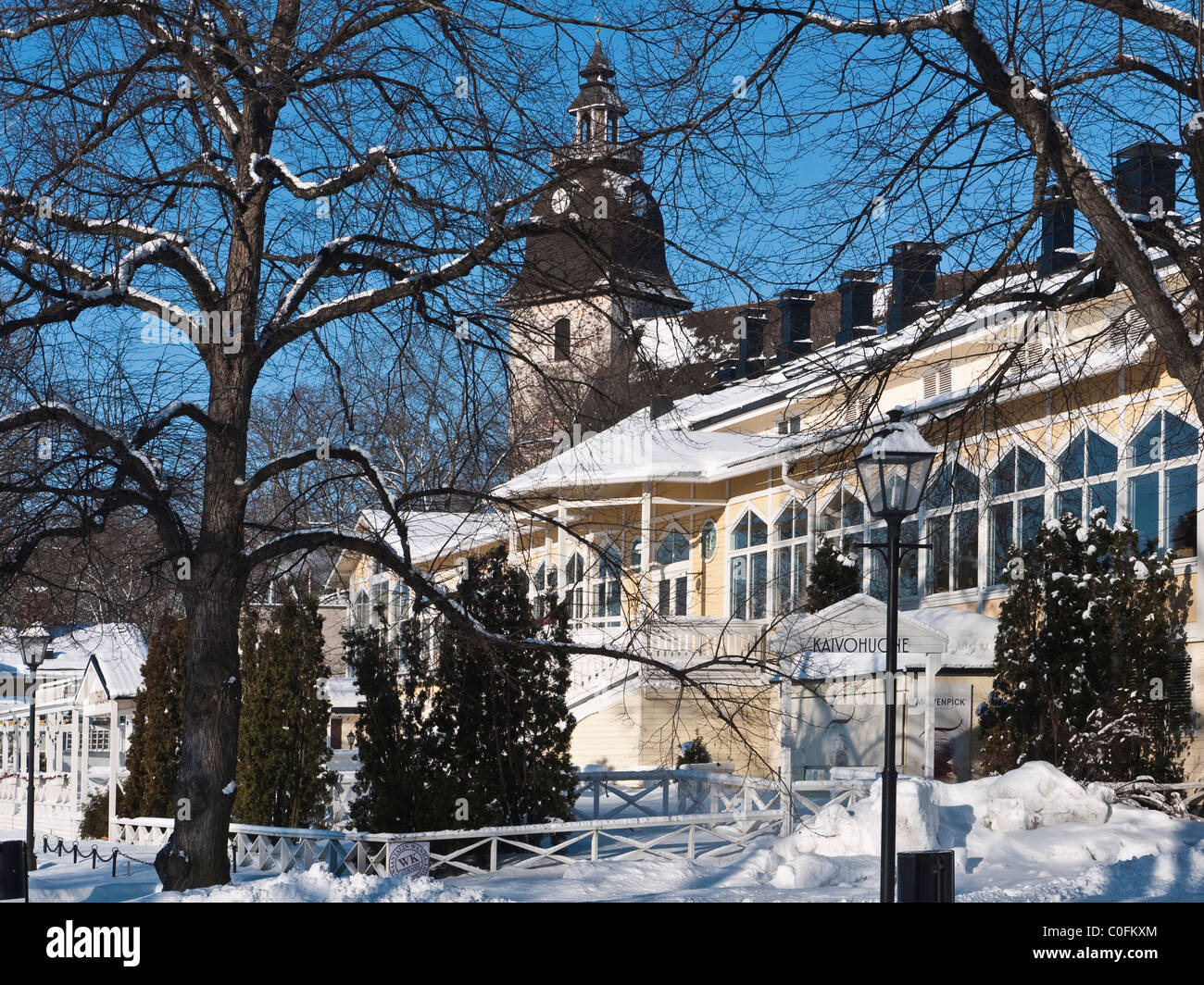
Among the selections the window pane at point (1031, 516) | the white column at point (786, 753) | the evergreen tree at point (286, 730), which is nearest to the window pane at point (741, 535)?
the white column at point (786, 753)

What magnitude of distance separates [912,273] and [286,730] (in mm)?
10384

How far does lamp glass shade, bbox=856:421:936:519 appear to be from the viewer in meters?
10.5

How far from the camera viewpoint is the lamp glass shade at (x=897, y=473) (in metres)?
10.5

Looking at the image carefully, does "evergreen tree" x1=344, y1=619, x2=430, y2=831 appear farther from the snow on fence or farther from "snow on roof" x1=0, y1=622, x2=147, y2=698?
"snow on roof" x1=0, y1=622, x2=147, y2=698

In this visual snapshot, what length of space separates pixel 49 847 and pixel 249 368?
16553 millimetres

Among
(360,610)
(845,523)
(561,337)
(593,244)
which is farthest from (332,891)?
(360,610)

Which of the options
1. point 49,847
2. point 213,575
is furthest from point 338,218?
point 49,847

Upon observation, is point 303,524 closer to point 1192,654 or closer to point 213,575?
point 213,575

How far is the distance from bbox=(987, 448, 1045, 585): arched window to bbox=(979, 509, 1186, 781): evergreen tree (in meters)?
2.63

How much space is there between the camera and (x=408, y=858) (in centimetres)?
1359

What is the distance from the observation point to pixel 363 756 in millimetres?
16125

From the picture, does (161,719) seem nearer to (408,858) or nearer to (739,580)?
(408,858)

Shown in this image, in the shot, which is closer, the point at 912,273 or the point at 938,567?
the point at 912,273

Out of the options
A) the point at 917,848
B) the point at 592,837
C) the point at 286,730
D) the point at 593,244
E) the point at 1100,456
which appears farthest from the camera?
the point at 1100,456
